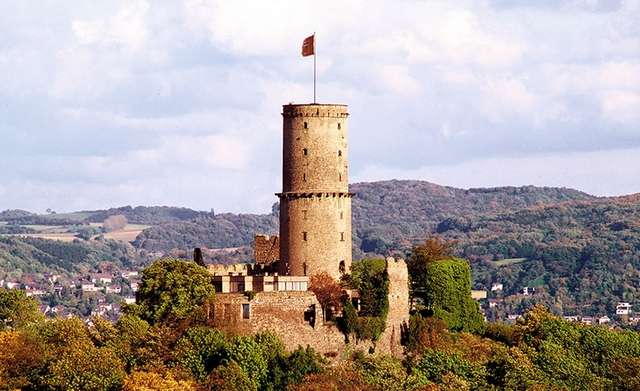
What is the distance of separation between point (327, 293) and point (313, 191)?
18.0 feet

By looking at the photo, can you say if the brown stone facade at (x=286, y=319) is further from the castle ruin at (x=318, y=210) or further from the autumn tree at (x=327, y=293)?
the castle ruin at (x=318, y=210)

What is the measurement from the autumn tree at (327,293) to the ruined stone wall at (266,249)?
7.17 m

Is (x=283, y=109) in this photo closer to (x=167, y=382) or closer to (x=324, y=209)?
(x=324, y=209)

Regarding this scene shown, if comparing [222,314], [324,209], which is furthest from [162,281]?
[324,209]

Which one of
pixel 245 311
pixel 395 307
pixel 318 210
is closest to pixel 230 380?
pixel 245 311

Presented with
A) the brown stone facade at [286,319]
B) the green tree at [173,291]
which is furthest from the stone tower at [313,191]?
the green tree at [173,291]

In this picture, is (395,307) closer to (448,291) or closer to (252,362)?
(448,291)

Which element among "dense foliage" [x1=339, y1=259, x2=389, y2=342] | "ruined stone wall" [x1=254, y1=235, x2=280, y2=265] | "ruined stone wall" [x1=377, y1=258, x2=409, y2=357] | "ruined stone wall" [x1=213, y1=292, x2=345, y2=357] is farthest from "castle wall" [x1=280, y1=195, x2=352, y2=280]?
"ruined stone wall" [x1=254, y1=235, x2=280, y2=265]

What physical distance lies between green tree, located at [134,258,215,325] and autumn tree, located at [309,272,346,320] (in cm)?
473

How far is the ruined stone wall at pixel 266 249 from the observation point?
90181 mm

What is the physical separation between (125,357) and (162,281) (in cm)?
375

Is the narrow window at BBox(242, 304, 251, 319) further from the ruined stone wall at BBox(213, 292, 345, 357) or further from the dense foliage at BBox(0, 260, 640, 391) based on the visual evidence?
the dense foliage at BBox(0, 260, 640, 391)

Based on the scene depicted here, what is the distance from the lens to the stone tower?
84.8m

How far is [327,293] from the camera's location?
269 feet
